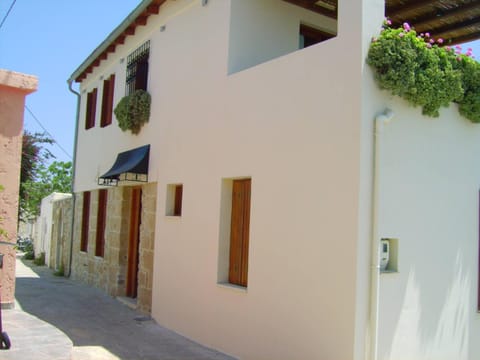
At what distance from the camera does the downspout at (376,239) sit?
16.8ft

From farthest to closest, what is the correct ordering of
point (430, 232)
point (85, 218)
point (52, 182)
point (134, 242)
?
1. point (52, 182)
2. point (85, 218)
3. point (134, 242)
4. point (430, 232)

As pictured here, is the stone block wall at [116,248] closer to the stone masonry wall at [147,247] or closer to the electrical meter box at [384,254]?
the stone masonry wall at [147,247]

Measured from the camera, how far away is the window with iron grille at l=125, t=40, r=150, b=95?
10.7 metres

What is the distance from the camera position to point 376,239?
206 inches

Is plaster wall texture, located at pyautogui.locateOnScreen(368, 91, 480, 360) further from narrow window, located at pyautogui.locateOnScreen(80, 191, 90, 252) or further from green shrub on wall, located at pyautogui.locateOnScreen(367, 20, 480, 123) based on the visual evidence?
narrow window, located at pyautogui.locateOnScreen(80, 191, 90, 252)

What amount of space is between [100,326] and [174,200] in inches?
100.0

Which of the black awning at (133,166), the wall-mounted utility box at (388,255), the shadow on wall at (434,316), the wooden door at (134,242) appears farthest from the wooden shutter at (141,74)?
the shadow on wall at (434,316)

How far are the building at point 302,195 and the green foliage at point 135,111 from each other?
58 cm

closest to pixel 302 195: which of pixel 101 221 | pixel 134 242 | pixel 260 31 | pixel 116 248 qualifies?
pixel 260 31

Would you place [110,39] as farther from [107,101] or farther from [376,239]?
[376,239]

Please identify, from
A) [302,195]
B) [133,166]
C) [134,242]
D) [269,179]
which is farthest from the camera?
[134,242]

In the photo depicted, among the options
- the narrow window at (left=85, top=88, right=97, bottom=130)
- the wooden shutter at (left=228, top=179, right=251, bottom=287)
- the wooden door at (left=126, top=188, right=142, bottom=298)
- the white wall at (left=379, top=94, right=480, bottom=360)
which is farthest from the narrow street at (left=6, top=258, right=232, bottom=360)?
the narrow window at (left=85, top=88, right=97, bottom=130)

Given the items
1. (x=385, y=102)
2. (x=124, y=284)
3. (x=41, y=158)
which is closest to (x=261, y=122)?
(x=385, y=102)

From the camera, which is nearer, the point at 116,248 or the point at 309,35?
the point at 309,35
